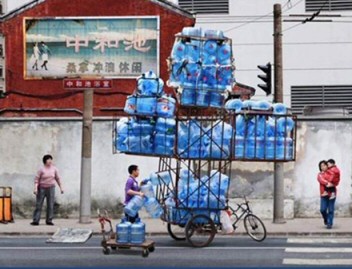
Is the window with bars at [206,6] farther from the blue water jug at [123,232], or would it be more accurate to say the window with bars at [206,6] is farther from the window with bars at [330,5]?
the blue water jug at [123,232]

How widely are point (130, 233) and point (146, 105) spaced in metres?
2.59

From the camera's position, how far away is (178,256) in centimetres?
1675

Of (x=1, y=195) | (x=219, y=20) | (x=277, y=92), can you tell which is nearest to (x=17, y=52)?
(x=1, y=195)

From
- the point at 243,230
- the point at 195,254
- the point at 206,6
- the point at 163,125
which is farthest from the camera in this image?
the point at 206,6

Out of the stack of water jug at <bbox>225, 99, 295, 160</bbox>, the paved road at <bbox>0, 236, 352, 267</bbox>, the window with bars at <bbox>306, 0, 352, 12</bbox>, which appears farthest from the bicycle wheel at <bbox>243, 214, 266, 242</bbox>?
the window with bars at <bbox>306, 0, 352, 12</bbox>

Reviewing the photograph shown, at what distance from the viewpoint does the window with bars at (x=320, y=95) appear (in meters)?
43.6

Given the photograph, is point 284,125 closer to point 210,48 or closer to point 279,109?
point 279,109

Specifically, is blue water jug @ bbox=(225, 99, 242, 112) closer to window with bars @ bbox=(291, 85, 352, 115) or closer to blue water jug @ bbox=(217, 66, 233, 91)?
blue water jug @ bbox=(217, 66, 233, 91)

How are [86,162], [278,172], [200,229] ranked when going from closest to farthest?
[200,229], [86,162], [278,172]

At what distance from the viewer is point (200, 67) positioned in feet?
58.2

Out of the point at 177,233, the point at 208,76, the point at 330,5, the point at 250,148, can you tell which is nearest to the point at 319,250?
the point at 250,148

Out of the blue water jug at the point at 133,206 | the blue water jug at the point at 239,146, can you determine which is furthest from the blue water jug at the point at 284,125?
the blue water jug at the point at 133,206

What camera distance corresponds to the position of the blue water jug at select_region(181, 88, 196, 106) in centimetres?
1782

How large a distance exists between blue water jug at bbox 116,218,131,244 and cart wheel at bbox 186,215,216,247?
5.52 ft
